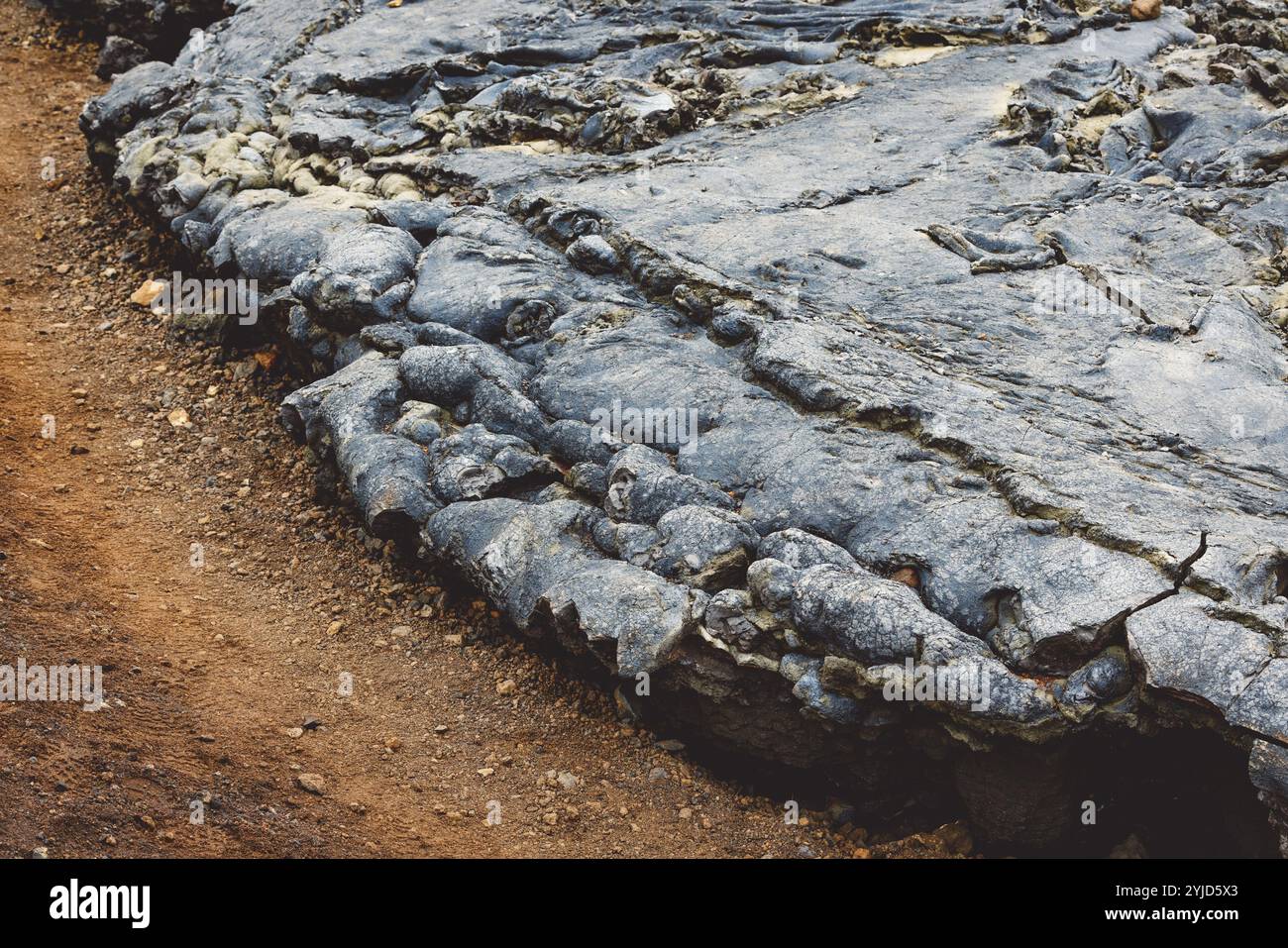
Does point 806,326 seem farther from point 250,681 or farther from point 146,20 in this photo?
→ point 146,20

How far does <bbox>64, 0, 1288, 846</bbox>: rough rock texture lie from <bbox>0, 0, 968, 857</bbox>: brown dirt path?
60 cm

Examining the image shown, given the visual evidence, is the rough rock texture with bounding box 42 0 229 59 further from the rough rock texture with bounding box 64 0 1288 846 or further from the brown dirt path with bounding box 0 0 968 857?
the brown dirt path with bounding box 0 0 968 857

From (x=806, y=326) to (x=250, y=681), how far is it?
4800 millimetres

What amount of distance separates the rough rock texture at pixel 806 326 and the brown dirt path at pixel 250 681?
0.60 meters

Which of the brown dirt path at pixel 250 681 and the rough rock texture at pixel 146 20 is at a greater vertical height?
the rough rock texture at pixel 146 20

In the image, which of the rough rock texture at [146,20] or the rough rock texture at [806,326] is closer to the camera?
the rough rock texture at [806,326]

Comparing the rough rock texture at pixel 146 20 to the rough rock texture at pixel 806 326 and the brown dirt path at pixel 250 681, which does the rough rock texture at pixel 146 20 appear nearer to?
the rough rock texture at pixel 806 326

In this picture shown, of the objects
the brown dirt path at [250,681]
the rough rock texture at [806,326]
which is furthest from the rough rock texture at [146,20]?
the brown dirt path at [250,681]

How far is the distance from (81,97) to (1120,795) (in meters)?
16.7

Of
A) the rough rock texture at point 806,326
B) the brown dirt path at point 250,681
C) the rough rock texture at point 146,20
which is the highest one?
the rough rock texture at point 146,20

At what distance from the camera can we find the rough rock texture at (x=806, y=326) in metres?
6.71

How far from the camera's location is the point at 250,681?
7816mm

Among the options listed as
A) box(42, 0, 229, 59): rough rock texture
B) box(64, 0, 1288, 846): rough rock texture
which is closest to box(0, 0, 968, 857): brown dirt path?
box(64, 0, 1288, 846): rough rock texture

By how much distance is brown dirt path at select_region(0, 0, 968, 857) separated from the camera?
6.66 m
